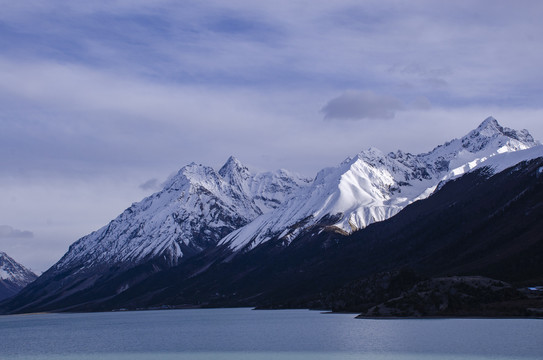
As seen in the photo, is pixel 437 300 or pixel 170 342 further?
pixel 437 300

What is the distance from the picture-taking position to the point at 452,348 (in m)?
116

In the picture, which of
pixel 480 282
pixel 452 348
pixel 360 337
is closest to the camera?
pixel 452 348

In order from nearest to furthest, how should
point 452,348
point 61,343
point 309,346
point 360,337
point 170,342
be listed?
1. point 452,348
2. point 309,346
3. point 360,337
4. point 170,342
5. point 61,343

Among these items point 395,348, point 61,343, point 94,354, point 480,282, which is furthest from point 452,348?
point 61,343

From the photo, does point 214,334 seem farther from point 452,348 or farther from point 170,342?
point 452,348

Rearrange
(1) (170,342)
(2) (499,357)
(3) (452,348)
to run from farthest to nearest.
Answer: (1) (170,342), (3) (452,348), (2) (499,357)

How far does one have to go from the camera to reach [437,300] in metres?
185

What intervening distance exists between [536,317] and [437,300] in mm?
28981

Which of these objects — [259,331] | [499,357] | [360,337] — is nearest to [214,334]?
[259,331]

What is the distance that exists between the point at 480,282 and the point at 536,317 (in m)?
29.5

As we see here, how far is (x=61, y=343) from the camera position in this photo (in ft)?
570

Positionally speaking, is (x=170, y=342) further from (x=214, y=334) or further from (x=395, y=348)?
(x=395, y=348)

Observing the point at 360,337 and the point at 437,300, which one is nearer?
the point at 360,337

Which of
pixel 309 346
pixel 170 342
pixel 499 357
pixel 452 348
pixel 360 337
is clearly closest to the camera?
pixel 499 357
